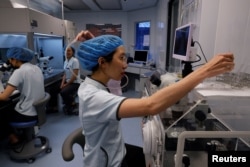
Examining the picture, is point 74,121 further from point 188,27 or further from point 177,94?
point 177,94

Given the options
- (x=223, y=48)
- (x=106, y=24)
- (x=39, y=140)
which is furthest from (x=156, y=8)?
(x=39, y=140)

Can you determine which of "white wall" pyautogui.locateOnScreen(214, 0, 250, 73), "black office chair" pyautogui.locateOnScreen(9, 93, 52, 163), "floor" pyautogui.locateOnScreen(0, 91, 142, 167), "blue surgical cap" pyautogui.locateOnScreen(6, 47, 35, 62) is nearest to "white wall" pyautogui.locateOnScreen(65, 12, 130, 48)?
"floor" pyautogui.locateOnScreen(0, 91, 142, 167)

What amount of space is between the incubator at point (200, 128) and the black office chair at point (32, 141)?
1.56 metres

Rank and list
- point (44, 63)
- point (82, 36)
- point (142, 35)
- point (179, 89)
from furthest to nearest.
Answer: point (142, 35), point (44, 63), point (82, 36), point (179, 89)

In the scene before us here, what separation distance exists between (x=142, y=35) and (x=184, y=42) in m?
4.29

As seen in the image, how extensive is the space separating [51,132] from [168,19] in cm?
287

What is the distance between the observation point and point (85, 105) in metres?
0.97

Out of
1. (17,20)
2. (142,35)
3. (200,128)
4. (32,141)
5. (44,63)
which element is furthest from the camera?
(142,35)

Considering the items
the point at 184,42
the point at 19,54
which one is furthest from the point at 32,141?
the point at 184,42

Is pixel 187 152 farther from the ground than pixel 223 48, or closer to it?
closer to it

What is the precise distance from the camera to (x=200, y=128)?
103 cm

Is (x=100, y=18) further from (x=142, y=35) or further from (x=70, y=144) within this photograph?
(x=70, y=144)

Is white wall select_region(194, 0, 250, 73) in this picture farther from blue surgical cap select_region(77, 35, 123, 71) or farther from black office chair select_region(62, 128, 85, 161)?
black office chair select_region(62, 128, 85, 161)

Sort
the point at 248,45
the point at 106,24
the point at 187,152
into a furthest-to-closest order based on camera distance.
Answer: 1. the point at 106,24
2. the point at 248,45
3. the point at 187,152
